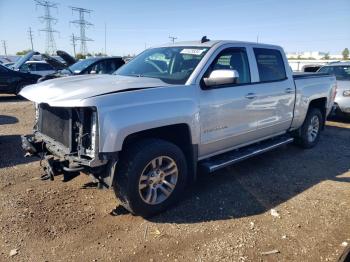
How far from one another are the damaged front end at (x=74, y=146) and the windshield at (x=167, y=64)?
3.98ft

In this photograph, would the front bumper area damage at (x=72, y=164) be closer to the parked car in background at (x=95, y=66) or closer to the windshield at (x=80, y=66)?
the windshield at (x=80, y=66)

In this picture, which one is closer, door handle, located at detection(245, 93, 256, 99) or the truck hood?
the truck hood

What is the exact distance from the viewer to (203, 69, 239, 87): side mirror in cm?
376

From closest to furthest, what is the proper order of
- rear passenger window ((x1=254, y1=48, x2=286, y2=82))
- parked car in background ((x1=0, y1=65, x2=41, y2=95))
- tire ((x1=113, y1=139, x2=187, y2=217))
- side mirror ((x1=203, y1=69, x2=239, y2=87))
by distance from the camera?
tire ((x1=113, y1=139, x2=187, y2=217)), side mirror ((x1=203, y1=69, x2=239, y2=87)), rear passenger window ((x1=254, y1=48, x2=286, y2=82)), parked car in background ((x1=0, y1=65, x2=41, y2=95))

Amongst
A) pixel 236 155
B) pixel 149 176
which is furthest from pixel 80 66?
pixel 149 176

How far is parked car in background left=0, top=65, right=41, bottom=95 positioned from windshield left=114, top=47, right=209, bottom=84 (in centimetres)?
1035

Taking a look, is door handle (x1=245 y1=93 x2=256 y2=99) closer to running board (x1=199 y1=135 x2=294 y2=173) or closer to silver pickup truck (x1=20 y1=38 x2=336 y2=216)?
silver pickup truck (x1=20 y1=38 x2=336 y2=216)

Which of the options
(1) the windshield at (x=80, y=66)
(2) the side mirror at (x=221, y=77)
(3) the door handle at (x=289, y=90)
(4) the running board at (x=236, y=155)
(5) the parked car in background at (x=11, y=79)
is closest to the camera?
(2) the side mirror at (x=221, y=77)

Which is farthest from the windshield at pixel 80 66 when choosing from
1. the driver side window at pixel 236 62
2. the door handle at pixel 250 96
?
the door handle at pixel 250 96

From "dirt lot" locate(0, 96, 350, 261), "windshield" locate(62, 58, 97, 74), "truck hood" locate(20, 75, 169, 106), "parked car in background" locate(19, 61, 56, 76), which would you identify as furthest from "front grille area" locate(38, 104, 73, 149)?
"parked car in background" locate(19, 61, 56, 76)

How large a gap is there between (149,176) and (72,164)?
33.5 inches

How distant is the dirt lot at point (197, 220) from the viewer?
10.1ft

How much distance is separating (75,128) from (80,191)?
4.43ft

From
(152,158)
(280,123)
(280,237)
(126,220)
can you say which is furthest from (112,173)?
(280,123)
